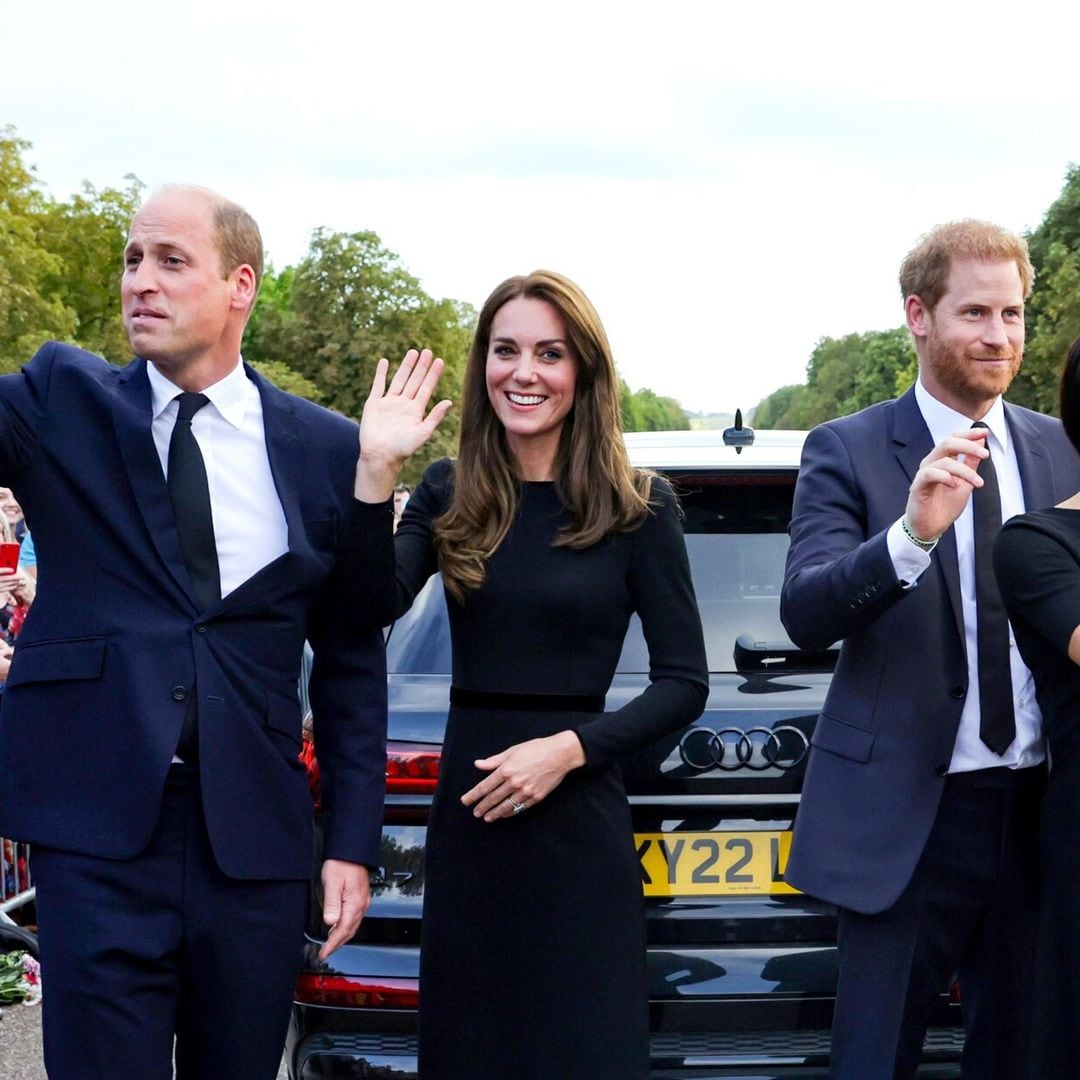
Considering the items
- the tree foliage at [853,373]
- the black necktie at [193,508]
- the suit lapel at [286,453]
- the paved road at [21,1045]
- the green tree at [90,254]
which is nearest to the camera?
the black necktie at [193,508]

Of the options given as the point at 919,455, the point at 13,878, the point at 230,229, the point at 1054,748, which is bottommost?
the point at 13,878

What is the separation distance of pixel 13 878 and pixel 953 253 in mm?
6196

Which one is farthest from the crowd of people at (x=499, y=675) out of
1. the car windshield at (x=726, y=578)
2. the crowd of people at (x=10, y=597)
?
the crowd of people at (x=10, y=597)

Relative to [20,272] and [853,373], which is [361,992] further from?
[853,373]

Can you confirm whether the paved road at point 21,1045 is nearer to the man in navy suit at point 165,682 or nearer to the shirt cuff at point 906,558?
the man in navy suit at point 165,682

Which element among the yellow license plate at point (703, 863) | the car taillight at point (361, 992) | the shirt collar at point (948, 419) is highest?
the shirt collar at point (948, 419)

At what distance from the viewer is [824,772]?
3.71 metres

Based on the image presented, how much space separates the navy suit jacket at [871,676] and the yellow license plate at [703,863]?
0.19 m

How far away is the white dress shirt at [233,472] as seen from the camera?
321cm

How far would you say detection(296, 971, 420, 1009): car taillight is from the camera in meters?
3.89

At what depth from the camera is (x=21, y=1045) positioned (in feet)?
20.6

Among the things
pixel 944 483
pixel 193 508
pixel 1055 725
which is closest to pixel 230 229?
pixel 193 508

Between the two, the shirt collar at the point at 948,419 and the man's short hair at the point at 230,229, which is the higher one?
the man's short hair at the point at 230,229

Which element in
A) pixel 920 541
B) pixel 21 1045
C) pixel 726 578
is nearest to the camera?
pixel 920 541
